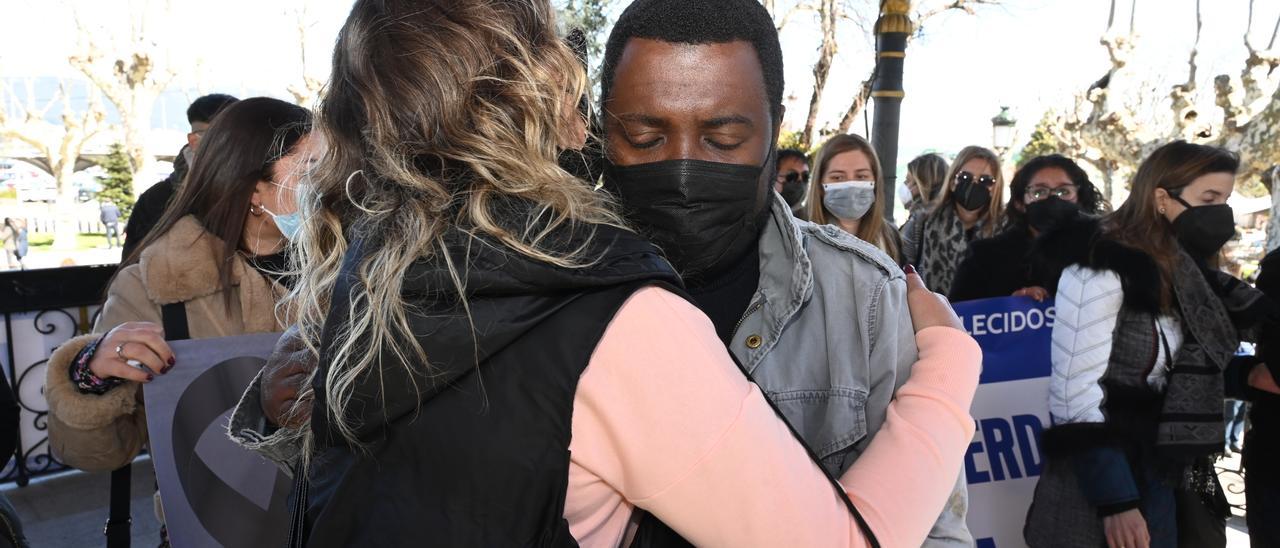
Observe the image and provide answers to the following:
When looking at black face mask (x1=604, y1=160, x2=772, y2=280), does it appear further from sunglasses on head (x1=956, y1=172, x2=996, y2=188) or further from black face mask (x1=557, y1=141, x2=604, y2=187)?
sunglasses on head (x1=956, y1=172, x2=996, y2=188)

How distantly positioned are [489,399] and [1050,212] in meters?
3.25

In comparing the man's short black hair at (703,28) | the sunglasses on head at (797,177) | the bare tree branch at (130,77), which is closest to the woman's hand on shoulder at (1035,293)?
the sunglasses on head at (797,177)

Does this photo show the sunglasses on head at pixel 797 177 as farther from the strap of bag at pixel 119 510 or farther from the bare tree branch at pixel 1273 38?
the bare tree branch at pixel 1273 38

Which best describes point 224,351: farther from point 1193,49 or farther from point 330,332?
point 1193,49

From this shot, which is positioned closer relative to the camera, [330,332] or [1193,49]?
[330,332]

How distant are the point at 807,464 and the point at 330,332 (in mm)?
604

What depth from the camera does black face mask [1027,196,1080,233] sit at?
129 inches

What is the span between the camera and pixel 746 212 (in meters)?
1.46

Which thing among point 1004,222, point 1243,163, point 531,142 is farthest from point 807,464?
point 1243,163

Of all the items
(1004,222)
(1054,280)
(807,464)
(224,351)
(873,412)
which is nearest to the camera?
(807,464)

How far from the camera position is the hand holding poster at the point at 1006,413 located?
144 inches

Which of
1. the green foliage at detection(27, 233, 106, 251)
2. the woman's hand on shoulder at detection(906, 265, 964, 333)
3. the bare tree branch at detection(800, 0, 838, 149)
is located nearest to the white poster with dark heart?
the woman's hand on shoulder at detection(906, 265, 964, 333)

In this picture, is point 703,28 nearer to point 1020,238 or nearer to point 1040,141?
point 1020,238

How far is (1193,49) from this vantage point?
22234mm
